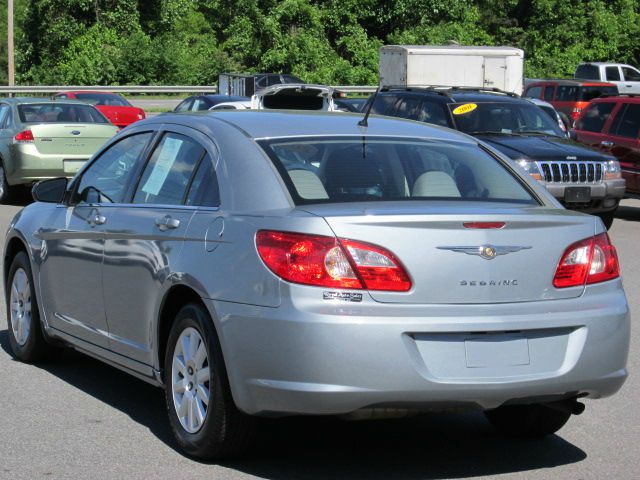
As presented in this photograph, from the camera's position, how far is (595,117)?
19.8m

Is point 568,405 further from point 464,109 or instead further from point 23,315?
point 464,109

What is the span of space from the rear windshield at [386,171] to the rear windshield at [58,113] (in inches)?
558

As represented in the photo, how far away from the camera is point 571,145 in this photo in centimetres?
1695

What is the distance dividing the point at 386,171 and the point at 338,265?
0.91 m

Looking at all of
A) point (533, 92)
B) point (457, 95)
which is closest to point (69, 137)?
point (457, 95)

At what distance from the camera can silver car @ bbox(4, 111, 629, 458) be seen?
201 inches

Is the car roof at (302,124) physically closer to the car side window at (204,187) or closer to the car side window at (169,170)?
the car side window at (169,170)

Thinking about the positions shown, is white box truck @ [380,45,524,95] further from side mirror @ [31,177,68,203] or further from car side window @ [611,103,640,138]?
side mirror @ [31,177,68,203]

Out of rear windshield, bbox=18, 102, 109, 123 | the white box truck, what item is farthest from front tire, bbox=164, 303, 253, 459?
the white box truck

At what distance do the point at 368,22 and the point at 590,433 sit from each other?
50.6 meters

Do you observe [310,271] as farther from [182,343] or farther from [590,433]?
[590,433]

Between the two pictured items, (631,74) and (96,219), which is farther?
(631,74)

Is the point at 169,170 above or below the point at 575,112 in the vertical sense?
above

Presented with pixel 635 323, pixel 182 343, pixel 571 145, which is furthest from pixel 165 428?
pixel 571 145
